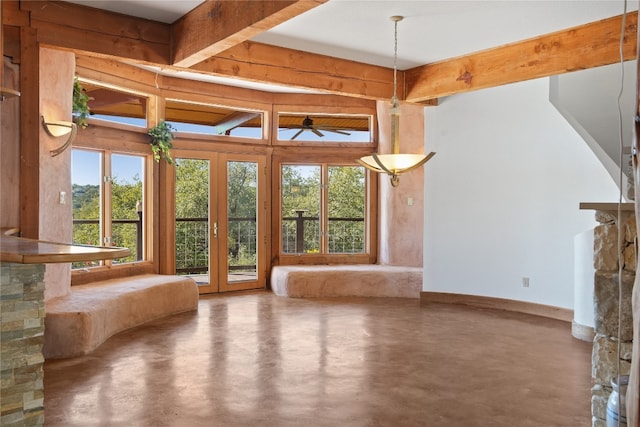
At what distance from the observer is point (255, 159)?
8336 millimetres

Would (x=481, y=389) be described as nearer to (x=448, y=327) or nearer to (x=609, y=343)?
(x=609, y=343)

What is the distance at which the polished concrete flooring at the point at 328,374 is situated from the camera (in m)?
3.45

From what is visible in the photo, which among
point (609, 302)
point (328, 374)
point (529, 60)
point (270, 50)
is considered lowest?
point (328, 374)

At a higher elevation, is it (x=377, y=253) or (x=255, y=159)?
(x=255, y=159)

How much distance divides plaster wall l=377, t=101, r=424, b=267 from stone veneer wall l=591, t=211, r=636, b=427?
568 cm

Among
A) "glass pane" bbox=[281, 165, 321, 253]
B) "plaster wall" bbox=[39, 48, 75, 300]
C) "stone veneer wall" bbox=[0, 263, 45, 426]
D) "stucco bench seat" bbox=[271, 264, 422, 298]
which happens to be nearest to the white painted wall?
"stucco bench seat" bbox=[271, 264, 422, 298]

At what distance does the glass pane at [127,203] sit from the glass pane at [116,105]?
47 centimetres

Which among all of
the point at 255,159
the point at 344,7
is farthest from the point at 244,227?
the point at 344,7

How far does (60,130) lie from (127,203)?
1.97 m

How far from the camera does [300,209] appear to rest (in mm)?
8688

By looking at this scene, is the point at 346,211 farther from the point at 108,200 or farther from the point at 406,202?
the point at 108,200

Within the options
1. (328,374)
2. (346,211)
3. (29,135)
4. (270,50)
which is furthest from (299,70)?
(328,374)

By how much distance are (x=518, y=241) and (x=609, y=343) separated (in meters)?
4.46

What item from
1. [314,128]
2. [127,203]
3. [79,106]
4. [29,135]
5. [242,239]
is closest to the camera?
[29,135]
